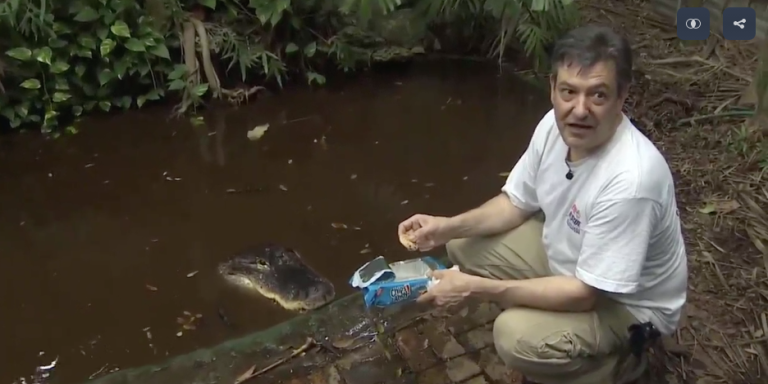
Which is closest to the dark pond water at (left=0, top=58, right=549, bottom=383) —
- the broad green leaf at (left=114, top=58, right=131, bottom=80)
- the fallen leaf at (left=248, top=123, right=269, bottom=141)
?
the fallen leaf at (left=248, top=123, right=269, bottom=141)

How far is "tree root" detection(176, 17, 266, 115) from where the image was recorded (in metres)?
4.36

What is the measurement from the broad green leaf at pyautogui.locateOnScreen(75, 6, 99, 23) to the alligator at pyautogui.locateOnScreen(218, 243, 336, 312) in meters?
1.94

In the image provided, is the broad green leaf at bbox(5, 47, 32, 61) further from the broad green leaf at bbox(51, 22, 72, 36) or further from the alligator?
the alligator

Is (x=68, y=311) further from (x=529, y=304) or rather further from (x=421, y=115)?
(x=421, y=115)

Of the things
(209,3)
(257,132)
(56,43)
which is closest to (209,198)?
(257,132)

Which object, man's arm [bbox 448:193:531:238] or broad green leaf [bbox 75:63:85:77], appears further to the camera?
broad green leaf [bbox 75:63:85:77]

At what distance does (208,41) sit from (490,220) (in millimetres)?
2808

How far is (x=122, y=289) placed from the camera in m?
2.86

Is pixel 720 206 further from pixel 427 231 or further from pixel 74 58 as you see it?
pixel 74 58

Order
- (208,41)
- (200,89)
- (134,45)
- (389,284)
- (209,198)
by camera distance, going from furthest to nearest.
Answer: (208,41)
(200,89)
(134,45)
(209,198)
(389,284)

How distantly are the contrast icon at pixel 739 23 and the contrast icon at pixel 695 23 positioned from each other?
0.12 metres

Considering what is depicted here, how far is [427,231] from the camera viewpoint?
2172 mm

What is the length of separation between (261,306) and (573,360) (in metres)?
1.32

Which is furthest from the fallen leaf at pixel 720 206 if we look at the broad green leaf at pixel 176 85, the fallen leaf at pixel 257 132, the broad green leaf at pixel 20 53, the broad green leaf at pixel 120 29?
the broad green leaf at pixel 20 53
